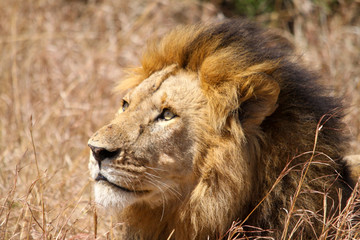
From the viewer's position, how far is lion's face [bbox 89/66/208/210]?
278cm

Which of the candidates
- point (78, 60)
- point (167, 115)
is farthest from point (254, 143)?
point (78, 60)

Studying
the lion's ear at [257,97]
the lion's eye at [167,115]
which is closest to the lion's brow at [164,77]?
the lion's eye at [167,115]

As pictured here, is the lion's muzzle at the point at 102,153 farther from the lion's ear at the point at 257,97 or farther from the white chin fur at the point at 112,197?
the lion's ear at the point at 257,97

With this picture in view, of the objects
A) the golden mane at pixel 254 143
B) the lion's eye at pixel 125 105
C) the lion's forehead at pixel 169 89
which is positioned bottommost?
the golden mane at pixel 254 143

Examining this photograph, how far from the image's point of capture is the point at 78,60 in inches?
272

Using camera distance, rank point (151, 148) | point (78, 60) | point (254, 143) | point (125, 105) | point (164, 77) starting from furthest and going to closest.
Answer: point (78, 60) < point (125, 105) < point (164, 77) < point (254, 143) < point (151, 148)

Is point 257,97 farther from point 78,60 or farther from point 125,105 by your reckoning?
point 78,60

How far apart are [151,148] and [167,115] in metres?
0.25

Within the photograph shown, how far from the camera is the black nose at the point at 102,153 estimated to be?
107 inches

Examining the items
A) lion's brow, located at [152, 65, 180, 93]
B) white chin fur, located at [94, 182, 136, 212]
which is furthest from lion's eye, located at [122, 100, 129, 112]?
white chin fur, located at [94, 182, 136, 212]

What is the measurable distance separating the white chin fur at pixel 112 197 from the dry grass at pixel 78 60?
1419 millimetres

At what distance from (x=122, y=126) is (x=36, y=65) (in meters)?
4.31

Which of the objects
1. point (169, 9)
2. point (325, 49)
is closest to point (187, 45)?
point (325, 49)

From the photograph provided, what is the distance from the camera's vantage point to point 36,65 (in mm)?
6816
